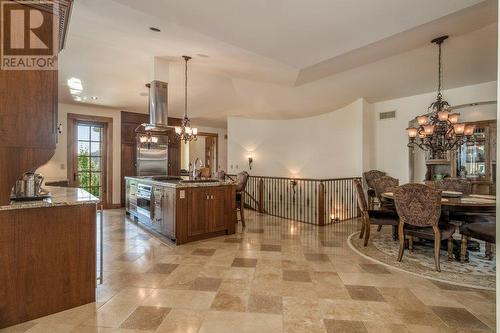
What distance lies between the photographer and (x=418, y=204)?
3273 millimetres

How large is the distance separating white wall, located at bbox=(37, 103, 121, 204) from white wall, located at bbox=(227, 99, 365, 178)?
3.72m

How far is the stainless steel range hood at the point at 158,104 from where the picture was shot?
4.56m

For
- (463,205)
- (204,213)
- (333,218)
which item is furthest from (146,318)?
(333,218)

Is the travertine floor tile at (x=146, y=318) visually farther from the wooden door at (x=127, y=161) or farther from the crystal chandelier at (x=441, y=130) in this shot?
the wooden door at (x=127, y=161)

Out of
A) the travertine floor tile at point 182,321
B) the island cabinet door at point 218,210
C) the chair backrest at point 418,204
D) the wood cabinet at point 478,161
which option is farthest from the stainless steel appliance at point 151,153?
the wood cabinet at point 478,161

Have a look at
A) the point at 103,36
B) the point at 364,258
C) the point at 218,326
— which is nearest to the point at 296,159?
the point at 364,258

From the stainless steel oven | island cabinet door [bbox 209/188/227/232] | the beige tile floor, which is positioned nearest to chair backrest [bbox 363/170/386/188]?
the beige tile floor

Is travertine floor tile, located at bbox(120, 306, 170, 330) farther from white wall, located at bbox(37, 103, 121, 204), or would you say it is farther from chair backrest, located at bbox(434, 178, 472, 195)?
white wall, located at bbox(37, 103, 121, 204)

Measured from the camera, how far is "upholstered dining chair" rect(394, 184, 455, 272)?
3180 mm

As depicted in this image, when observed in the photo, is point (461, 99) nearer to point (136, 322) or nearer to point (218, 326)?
point (218, 326)

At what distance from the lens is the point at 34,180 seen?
8.63ft

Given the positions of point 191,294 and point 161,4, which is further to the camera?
point 161,4

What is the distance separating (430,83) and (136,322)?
21.3ft

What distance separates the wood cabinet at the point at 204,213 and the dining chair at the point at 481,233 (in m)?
3.39
